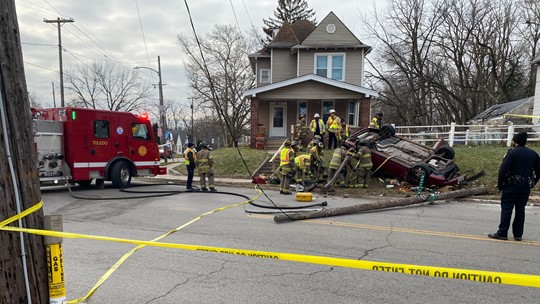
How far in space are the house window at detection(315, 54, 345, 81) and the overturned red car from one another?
34.9ft

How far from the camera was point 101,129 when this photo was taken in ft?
37.8

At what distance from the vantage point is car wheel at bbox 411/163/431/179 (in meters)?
10.8

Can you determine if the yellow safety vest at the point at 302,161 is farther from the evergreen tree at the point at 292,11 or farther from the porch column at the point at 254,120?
the evergreen tree at the point at 292,11

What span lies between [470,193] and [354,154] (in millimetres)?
3498

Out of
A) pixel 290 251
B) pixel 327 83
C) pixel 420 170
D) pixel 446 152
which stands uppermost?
pixel 327 83

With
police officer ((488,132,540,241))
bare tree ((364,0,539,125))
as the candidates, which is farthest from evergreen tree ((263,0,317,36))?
police officer ((488,132,540,241))

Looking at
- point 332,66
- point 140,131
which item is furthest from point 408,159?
point 332,66

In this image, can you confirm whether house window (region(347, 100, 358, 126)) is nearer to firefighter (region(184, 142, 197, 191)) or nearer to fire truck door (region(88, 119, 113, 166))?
firefighter (region(184, 142, 197, 191))

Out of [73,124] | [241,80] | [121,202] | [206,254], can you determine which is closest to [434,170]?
[206,254]

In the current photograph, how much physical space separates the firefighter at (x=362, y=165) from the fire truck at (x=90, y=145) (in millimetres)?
7580

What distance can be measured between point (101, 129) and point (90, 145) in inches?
25.9

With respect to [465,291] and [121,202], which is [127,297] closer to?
[465,291]

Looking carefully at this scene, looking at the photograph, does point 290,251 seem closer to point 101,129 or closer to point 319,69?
point 101,129

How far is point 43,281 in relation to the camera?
6.98 feet
